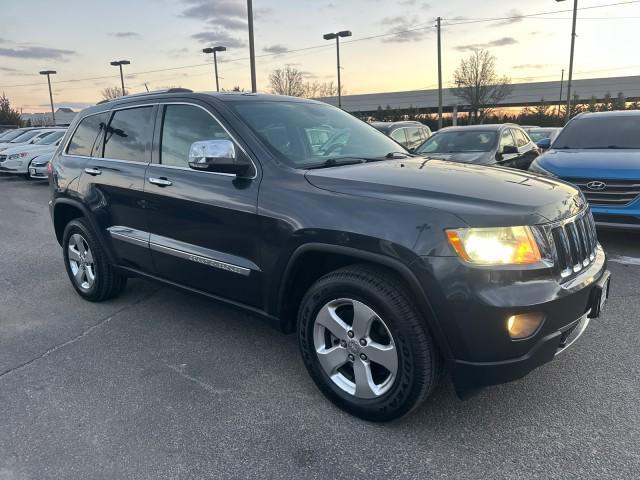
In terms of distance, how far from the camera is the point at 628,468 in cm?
239

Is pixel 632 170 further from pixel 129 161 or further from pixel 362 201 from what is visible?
pixel 129 161

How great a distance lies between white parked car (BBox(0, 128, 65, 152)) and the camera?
17.3m

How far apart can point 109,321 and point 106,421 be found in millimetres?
1620

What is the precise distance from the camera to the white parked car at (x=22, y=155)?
1545 cm

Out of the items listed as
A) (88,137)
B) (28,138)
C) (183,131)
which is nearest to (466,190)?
(183,131)

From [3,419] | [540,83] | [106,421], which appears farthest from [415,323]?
[540,83]

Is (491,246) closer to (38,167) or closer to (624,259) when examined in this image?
(624,259)

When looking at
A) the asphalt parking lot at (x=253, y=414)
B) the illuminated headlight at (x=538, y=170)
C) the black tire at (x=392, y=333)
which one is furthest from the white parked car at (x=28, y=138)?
the black tire at (x=392, y=333)

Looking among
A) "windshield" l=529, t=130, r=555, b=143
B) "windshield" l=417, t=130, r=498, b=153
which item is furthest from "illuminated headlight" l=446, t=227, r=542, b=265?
"windshield" l=529, t=130, r=555, b=143

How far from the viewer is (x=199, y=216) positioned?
3.45 metres

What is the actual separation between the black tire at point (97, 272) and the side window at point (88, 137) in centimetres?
63

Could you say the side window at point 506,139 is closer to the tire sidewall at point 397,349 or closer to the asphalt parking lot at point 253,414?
the asphalt parking lot at point 253,414

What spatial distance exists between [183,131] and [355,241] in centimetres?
179

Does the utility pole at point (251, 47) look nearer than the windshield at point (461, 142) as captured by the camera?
No
